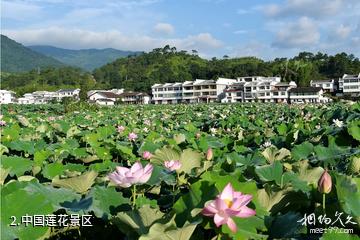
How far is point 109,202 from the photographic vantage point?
1.44 meters

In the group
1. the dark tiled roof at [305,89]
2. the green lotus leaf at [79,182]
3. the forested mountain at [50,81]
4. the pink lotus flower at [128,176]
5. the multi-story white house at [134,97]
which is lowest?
the multi-story white house at [134,97]

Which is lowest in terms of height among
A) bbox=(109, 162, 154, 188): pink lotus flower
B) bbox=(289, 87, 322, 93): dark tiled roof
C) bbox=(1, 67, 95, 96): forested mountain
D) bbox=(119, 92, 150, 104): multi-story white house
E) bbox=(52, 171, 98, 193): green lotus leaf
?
bbox=(119, 92, 150, 104): multi-story white house

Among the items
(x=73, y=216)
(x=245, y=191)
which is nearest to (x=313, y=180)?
(x=245, y=191)

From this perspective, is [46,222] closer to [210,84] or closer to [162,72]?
[210,84]

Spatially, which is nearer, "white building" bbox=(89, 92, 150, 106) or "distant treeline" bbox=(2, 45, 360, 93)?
"white building" bbox=(89, 92, 150, 106)

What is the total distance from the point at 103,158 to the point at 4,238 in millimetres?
1813

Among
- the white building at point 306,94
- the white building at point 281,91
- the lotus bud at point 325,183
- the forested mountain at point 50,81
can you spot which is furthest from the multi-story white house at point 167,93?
the lotus bud at point 325,183

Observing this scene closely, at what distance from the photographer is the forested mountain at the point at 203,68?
8469cm

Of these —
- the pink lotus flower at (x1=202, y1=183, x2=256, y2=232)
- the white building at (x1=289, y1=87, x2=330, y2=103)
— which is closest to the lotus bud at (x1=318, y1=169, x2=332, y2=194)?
the pink lotus flower at (x1=202, y1=183, x2=256, y2=232)

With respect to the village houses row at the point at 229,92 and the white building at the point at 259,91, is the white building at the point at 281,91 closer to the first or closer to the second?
the village houses row at the point at 229,92

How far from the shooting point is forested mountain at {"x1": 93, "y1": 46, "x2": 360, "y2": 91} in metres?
84.7

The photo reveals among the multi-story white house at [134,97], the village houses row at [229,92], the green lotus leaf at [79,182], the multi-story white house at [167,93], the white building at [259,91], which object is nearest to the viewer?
the green lotus leaf at [79,182]

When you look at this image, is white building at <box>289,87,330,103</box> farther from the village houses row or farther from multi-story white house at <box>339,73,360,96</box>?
multi-story white house at <box>339,73,360,96</box>

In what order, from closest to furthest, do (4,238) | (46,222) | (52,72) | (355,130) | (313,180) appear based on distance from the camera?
(4,238) → (46,222) → (313,180) → (355,130) → (52,72)
